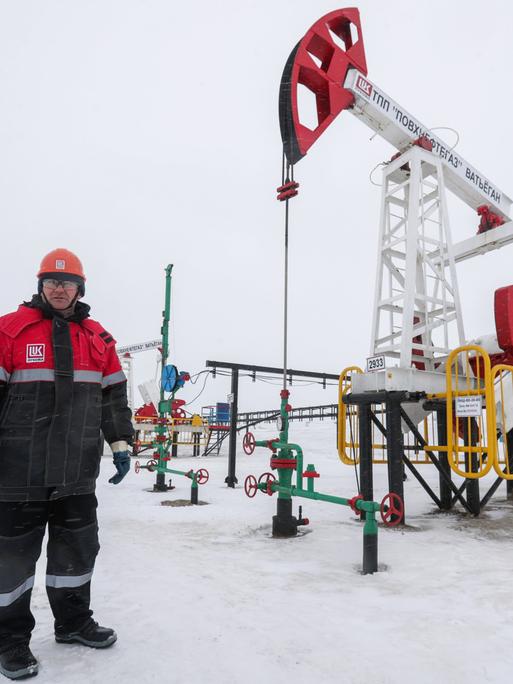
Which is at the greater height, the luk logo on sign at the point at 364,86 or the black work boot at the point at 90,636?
the luk logo on sign at the point at 364,86

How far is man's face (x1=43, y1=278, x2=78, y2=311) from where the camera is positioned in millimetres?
2893

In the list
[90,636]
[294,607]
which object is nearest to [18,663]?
[90,636]

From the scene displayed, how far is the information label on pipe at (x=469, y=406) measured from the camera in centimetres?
527

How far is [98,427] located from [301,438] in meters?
26.6

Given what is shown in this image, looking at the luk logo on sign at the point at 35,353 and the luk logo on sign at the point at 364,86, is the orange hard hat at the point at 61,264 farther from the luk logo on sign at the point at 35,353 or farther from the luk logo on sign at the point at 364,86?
the luk logo on sign at the point at 364,86

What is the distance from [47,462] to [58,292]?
3.25 feet

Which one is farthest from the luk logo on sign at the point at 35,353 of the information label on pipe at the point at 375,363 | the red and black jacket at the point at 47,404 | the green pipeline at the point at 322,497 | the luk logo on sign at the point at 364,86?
the luk logo on sign at the point at 364,86

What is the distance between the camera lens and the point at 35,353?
107 inches

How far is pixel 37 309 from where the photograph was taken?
9.31 feet

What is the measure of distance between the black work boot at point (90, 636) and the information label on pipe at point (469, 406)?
4118 mm

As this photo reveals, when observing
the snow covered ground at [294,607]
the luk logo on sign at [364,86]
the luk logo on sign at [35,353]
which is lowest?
the snow covered ground at [294,607]

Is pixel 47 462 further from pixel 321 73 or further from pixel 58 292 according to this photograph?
pixel 321 73

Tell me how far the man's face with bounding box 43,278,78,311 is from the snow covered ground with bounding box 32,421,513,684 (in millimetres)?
1940

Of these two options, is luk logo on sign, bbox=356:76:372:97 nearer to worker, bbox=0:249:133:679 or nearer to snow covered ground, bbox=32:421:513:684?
worker, bbox=0:249:133:679
